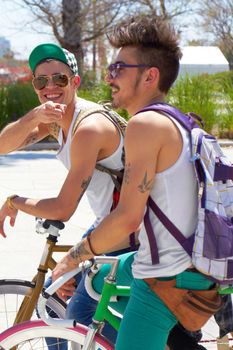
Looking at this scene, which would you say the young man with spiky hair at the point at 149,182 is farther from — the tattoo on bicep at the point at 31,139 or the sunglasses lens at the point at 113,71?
the tattoo on bicep at the point at 31,139

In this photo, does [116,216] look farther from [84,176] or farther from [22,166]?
[22,166]

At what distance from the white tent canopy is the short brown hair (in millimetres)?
54623

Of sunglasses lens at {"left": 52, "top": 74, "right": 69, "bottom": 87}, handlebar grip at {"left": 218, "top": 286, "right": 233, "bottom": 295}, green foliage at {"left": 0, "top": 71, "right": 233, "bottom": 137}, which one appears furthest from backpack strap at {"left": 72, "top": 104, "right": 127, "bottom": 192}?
green foliage at {"left": 0, "top": 71, "right": 233, "bottom": 137}

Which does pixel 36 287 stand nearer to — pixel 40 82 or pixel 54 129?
pixel 54 129

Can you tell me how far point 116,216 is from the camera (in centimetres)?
246

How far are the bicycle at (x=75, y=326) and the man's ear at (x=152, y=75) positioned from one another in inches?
24.7

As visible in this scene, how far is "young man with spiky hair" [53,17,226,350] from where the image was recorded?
2.43 meters

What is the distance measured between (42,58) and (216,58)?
190 ft

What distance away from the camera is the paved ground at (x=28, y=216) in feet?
21.0

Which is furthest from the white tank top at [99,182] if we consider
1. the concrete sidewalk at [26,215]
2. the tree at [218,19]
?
the tree at [218,19]

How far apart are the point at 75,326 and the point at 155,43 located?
102 centimetres

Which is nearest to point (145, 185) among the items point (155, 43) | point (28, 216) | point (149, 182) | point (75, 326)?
point (149, 182)

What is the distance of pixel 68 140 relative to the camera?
10.5 feet

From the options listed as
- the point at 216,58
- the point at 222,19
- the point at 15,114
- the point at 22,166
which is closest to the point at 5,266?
the point at 22,166
